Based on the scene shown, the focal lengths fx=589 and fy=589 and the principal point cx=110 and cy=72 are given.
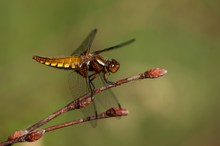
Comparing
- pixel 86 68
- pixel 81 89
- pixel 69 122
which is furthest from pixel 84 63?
pixel 69 122

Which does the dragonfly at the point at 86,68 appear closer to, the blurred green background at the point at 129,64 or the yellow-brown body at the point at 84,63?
the yellow-brown body at the point at 84,63

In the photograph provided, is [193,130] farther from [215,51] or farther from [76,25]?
[76,25]

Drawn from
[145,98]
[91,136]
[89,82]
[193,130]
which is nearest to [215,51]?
[193,130]

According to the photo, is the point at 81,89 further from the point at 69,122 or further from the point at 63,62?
the point at 69,122

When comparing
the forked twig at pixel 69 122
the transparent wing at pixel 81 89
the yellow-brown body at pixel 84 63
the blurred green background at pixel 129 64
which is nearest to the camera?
the forked twig at pixel 69 122

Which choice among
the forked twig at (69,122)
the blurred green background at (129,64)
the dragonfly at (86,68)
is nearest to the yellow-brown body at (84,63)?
the dragonfly at (86,68)

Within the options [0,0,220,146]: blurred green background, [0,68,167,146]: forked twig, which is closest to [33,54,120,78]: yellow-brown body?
[0,0,220,146]: blurred green background
